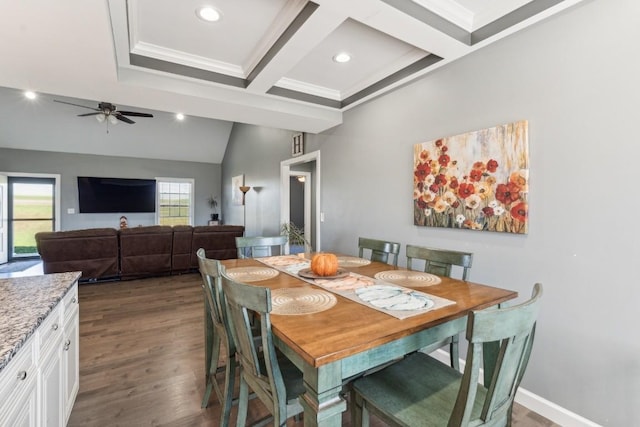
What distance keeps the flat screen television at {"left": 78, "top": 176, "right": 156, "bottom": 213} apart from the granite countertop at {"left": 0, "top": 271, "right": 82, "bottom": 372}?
285 inches

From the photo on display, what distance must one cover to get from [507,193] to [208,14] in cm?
235

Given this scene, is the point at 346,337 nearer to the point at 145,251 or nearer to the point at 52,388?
the point at 52,388

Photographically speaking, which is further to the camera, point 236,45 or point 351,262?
point 236,45

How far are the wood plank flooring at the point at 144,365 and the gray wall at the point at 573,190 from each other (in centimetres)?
49

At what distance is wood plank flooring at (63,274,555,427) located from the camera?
1.85 metres

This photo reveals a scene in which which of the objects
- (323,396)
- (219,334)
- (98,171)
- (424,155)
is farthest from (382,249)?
(98,171)

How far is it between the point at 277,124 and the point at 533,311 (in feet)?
11.1

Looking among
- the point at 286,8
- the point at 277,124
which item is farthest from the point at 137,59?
the point at 277,124

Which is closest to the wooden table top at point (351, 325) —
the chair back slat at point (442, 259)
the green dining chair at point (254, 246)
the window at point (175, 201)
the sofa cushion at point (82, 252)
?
the chair back slat at point (442, 259)

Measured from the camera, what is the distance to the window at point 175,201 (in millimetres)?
8562

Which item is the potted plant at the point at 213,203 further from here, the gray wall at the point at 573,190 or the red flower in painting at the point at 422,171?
the gray wall at the point at 573,190

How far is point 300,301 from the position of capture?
1.37 m

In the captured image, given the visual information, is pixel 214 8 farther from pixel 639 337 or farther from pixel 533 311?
pixel 639 337

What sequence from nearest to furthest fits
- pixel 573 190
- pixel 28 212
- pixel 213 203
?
1. pixel 573 190
2. pixel 28 212
3. pixel 213 203
